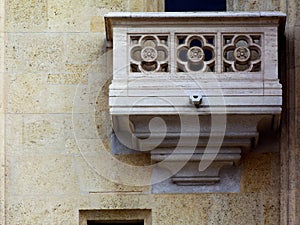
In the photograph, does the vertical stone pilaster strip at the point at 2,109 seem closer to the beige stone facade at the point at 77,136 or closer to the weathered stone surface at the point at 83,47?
the beige stone facade at the point at 77,136

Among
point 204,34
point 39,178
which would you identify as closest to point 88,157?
point 39,178

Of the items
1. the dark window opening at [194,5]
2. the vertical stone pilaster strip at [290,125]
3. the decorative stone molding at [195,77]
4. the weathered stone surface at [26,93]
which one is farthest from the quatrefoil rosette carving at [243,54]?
the weathered stone surface at [26,93]

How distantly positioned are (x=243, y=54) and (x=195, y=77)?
316 mm

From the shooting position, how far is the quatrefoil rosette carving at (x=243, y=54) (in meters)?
7.60

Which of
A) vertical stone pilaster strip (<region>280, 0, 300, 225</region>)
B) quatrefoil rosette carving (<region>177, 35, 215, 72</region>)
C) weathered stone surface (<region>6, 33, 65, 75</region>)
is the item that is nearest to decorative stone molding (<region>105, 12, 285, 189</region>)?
quatrefoil rosette carving (<region>177, 35, 215, 72</region>)

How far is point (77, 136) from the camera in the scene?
25.7 ft

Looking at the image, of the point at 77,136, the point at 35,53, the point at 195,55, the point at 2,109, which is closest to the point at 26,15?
the point at 35,53

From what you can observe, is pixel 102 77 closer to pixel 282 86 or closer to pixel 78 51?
pixel 78 51

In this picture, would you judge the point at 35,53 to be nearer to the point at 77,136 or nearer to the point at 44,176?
the point at 77,136

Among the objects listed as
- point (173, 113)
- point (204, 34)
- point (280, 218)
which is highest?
point (204, 34)

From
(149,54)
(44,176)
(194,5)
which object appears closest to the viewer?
(149,54)

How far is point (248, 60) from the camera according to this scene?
7.60 metres

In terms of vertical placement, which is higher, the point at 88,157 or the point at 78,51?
the point at 78,51

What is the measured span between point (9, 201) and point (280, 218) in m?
1.64
